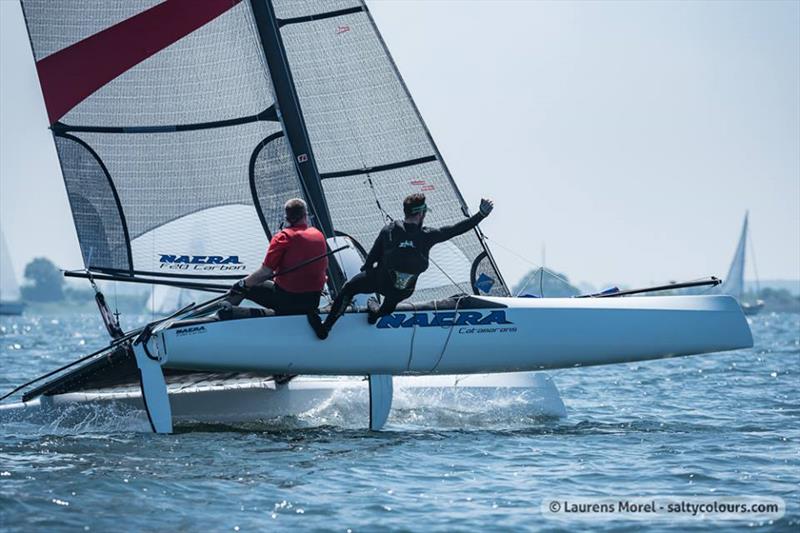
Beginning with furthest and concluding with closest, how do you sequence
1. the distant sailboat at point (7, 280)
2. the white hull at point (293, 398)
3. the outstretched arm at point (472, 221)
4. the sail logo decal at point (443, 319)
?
the distant sailboat at point (7, 280) → the white hull at point (293, 398) → the sail logo decal at point (443, 319) → the outstretched arm at point (472, 221)

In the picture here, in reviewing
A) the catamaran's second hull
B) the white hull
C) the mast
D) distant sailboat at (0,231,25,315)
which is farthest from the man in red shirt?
distant sailboat at (0,231,25,315)

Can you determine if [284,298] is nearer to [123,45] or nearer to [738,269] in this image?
[123,45]

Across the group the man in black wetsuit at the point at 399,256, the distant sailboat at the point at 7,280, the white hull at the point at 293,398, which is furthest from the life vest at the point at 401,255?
the distant sailboat at the point at 7,280

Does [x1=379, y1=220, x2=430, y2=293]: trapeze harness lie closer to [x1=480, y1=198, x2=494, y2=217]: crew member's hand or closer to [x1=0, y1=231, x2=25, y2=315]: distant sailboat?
[x1=480, y1=198, x2=494, y2=217]: crew member's hand

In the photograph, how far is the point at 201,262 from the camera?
10.6m

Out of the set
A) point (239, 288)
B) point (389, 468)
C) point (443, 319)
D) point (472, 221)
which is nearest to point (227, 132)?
point (239, 288)

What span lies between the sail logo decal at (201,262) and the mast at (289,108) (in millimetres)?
821

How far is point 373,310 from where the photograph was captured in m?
8.94

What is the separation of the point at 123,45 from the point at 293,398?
331 cm

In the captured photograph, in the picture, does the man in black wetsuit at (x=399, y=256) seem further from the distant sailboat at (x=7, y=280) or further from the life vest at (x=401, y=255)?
the distant sailboat at (x=7, y=280)

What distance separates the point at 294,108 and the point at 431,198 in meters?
1.41

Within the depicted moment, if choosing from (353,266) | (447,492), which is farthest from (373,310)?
(447,492)

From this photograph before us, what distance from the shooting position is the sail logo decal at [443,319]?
8.98m

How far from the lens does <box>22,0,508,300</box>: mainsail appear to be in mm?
10516
